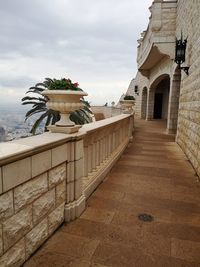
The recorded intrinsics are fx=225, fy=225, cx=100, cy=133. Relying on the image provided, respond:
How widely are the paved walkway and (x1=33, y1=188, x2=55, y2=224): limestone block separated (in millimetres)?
379

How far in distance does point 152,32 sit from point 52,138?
36.4 ft

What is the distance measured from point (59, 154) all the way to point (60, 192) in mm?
513

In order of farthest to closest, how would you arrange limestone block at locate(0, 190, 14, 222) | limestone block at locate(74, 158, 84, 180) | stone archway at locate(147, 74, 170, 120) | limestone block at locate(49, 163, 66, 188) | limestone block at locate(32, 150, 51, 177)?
stone archway at locate(147, 74, 170, 120)
limestone block at locate(74, 158, 84, 180)
limestone block at locate(49, 163, 66, 188)
limestone block at locate(32, 150, 51, 177)
limestone block at locate(0, 190, 14, 222)

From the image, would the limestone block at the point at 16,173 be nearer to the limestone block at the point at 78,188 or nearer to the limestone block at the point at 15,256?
the limestone block at the point at 15,256

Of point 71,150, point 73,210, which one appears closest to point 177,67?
point 71,150

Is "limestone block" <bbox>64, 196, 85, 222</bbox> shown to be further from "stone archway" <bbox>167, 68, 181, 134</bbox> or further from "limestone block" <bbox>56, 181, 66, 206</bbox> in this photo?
"stone archway" <bbox>167, 68, 181, 134</bbox>

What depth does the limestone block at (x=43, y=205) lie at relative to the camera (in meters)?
2.38

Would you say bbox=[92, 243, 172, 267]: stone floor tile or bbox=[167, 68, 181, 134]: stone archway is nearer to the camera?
bbox=[92, 243, 172, 267]: stone floor tile

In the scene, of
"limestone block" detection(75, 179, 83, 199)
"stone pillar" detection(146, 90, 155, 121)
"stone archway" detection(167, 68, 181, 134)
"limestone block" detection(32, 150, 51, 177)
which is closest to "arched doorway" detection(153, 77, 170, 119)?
"stone pillar" detection(146, 90, 155, 121)

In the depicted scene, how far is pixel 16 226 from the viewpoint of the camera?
6.89 feet

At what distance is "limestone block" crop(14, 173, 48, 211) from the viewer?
2.10 m

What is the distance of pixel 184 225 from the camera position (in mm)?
3143

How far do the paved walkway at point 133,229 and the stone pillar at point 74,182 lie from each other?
0.14 m

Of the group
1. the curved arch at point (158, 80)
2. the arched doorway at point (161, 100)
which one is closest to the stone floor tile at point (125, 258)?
the curved arch at point (158, 80)
